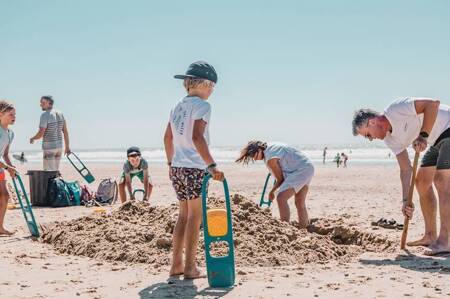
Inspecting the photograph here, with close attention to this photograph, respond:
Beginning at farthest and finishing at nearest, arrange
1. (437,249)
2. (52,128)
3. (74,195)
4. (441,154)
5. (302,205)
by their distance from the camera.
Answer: (74,195) < (52,128) < (302,205) < (441,154) < (437,249)

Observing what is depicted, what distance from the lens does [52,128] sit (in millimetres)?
10086

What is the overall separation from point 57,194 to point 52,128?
1.28 meters

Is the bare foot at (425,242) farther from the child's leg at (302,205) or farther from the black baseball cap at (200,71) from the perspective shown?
the black baseball cap at (200,71)

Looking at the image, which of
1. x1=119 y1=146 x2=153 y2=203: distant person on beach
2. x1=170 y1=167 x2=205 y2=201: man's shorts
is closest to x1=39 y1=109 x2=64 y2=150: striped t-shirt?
x1=119 y1=146 x2=153 y2=203: distant person on beach

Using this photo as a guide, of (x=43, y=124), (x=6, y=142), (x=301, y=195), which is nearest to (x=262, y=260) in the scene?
(x=301, y=195)

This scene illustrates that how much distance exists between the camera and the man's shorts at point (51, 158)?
10156 millimetres

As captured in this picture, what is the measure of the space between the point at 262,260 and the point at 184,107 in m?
1.77

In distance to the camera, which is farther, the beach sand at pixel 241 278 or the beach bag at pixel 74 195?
the beach bag at pixel 74 195

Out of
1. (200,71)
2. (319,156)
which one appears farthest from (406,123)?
(319,156)

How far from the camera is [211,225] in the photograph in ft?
14.8

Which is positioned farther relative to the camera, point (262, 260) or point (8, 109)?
point (8, 109)

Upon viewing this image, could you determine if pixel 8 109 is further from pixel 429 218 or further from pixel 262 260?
pixel 429 218

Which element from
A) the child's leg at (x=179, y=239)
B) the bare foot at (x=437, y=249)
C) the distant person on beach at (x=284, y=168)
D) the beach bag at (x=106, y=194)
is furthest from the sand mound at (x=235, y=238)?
the beach bag at (x=106, y=194)

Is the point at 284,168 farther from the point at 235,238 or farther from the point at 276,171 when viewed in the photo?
the point at 235,238
